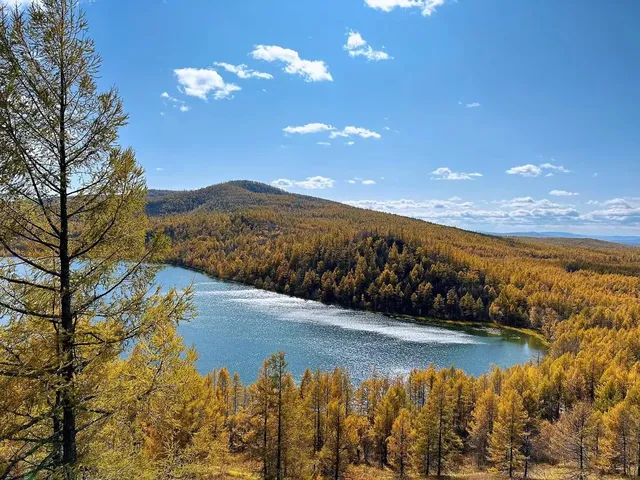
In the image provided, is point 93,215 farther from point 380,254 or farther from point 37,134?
point 380,254

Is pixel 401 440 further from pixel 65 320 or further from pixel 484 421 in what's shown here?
pixel 65 320

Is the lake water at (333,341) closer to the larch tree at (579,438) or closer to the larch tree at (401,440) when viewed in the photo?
the larch tree at (401,440)

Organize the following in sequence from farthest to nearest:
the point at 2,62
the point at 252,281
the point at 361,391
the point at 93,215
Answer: the point at 252,281 < the point at 361,391 < the point at 93,215 < the point at 2,62

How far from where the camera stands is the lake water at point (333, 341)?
67312mm

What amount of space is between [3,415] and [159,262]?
11.9ft

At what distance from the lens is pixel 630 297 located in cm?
10875

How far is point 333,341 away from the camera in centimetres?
8050

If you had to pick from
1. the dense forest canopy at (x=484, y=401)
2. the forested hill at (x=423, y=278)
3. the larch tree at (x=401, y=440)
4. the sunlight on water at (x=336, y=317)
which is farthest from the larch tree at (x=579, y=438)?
the forested hill at (x=423, y=278)

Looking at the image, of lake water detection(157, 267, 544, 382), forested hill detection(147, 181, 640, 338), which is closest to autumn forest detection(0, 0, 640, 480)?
lake water detection(157, 267, 544, 382)

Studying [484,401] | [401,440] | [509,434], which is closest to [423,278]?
[484,401]

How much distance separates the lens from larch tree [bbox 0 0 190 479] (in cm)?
673

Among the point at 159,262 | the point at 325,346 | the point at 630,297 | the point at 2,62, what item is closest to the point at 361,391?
the point at 325,346

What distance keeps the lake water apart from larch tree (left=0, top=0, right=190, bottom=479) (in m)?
45.1

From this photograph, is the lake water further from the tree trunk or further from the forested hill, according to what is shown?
the tree trunk
